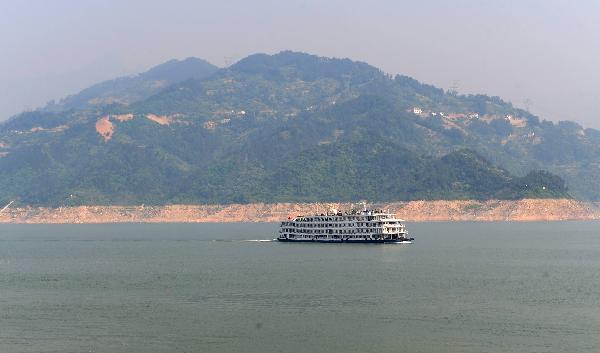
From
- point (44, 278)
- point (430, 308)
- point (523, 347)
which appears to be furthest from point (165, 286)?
point (523, 347)

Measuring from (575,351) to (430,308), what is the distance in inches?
948

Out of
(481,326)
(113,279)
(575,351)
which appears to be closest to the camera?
(575,351)

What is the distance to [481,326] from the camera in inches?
3607

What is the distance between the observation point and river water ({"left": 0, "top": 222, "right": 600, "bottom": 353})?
280 ft

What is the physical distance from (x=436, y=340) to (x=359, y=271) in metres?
56.1

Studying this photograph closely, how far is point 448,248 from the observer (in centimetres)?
19638

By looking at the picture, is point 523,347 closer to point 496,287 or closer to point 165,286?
point 496,287

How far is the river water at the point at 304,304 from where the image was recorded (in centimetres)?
8538

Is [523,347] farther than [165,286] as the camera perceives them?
No

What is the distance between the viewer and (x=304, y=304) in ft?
349

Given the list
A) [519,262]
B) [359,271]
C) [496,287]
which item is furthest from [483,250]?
[496,287]

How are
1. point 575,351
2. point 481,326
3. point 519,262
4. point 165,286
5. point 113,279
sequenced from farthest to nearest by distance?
point 519,262 → point 113,279 → point 165,286 → point 481,326 → point 575,351

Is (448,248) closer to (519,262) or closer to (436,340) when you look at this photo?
(519,262)

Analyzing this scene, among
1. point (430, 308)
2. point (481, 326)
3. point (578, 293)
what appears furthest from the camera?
point (578, 293)
